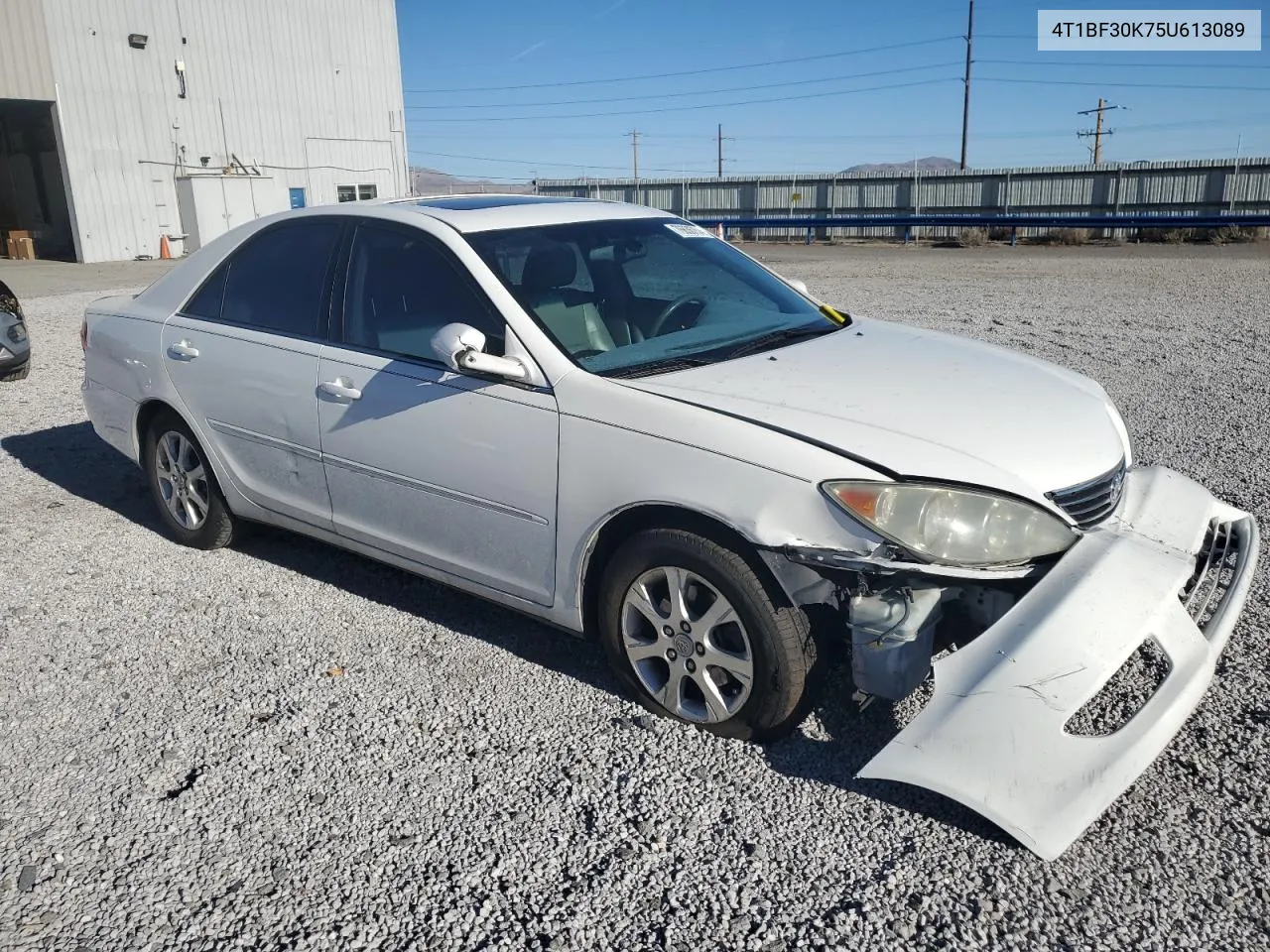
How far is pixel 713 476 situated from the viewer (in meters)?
3.04

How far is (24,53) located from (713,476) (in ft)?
93.1

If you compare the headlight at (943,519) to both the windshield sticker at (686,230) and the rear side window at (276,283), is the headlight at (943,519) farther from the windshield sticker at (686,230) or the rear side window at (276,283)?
the rear side window at (276,283)

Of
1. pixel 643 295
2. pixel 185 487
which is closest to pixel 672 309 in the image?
pixel 643 295

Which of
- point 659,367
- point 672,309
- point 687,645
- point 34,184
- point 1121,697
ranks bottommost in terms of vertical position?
point 1121,697

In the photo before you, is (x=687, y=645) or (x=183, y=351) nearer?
(x=687, y=645)

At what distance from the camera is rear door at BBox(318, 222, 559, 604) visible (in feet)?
11.5

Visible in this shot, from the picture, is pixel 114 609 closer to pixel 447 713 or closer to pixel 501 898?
pixel 447 713

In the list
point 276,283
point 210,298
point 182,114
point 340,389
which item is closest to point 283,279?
point 276,283

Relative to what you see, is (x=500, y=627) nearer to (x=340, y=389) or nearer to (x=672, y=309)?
(x=340, y=389)

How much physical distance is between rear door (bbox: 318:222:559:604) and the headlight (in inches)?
41.9

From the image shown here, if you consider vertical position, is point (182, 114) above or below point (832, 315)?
above

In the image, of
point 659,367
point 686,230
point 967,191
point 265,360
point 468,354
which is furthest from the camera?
point 967,191

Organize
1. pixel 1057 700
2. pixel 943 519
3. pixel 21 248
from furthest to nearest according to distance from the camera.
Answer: pixel 21 248 < pixel 943 519 < pixel 1057 700

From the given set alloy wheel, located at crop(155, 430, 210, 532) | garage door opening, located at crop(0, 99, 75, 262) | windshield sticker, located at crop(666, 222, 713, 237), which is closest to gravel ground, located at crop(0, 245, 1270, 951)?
alloy wheel, located at crop(155, 430, 210, 532)
